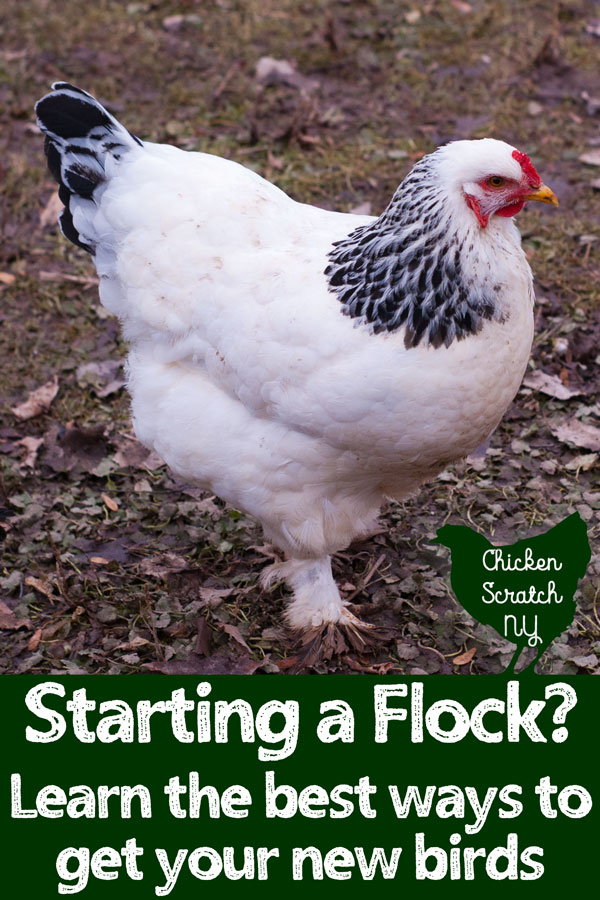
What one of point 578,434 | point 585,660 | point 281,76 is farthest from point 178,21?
point 585,660

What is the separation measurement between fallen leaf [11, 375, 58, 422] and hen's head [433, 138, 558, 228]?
2654mm

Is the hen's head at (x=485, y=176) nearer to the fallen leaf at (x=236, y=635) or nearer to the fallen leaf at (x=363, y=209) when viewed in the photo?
the fallen leaf at (x=236, y=635)

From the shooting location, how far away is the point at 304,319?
10.7ft

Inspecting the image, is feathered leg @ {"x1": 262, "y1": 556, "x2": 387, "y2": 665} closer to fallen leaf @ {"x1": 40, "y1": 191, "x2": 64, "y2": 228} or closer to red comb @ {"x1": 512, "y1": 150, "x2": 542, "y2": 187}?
red comb @ {"x1": 512, "y1": 150, "x2": 542, "y2": 187}

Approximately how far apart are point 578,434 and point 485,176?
6.45 feet

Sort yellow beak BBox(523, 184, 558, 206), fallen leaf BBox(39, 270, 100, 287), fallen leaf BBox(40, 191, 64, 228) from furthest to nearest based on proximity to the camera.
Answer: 1. fallen leaf BBox(40, 191, 64, 228)
2. fallen leaf BBox(39, 270, 100, 287)
3. yellow beak BBox(523, 184, 558, 206)

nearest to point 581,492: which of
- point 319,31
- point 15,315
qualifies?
point 15,315

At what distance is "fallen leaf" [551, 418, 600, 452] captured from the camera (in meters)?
4.63

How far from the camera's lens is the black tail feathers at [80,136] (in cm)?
388

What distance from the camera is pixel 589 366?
16.6 ft

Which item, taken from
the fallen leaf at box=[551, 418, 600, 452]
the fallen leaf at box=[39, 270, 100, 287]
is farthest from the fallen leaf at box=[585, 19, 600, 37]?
the fallen leaf at box=[39, 270, 100, 287]

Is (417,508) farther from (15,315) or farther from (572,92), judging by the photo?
(572,92)

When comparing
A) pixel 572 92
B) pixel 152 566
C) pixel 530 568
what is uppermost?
pixel 572 92

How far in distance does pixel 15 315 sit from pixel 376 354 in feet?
10.3
